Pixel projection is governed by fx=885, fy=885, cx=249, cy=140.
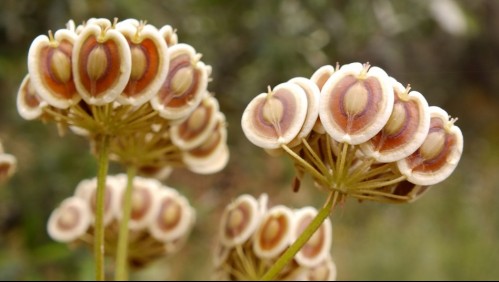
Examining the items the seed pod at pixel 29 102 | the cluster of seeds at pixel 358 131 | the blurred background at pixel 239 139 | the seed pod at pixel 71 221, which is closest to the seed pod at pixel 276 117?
the cluster of seeds at pixel 358 131

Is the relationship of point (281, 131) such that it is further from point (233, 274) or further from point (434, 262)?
point (434, 262)

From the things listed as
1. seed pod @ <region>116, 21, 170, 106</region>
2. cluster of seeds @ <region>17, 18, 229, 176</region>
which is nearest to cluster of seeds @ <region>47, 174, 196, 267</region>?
cluster of seeds @ <region>17, 18, 229, 176</region>

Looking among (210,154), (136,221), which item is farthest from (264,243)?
(136,221)

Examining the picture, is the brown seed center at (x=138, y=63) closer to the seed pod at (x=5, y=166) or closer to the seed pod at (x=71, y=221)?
the seed pod at (x=5, y=166)

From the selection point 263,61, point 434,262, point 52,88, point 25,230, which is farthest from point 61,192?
point 434,262

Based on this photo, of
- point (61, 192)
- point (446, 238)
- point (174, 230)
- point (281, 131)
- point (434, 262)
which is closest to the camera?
point (281, 131)

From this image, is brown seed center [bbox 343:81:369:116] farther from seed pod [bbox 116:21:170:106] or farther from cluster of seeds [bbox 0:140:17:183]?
cluster of seeds [bbox 0:140:17:183]
